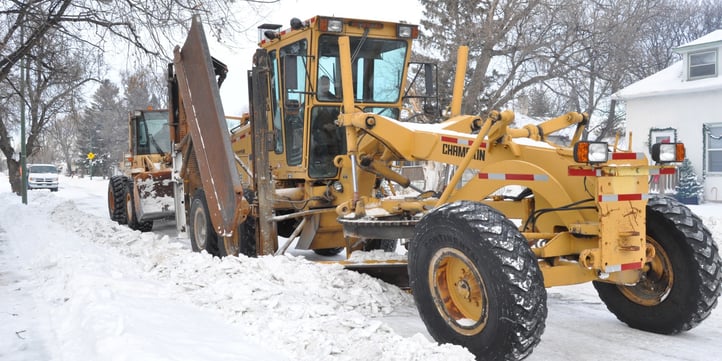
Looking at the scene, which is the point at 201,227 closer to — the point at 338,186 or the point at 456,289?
the point at 338,186

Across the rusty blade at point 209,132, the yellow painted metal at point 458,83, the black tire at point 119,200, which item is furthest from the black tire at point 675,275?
the black tire at point 119,200

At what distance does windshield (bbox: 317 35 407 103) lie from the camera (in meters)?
7.58

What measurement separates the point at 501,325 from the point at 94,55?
33.2 feet

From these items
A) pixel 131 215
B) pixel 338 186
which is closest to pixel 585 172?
pixel 338 186

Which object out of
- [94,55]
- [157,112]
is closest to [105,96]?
[157,112]

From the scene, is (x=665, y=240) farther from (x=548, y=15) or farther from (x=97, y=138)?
(x=97, y=138)

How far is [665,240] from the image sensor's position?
16.3 ft

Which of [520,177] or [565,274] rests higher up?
[520,177]

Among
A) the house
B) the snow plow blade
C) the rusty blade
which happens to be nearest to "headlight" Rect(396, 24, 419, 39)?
the rusty blade

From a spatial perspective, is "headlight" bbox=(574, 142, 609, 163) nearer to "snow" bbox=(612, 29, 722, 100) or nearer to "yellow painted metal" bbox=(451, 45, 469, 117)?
"yellow painted metal" bbox=(451, 45, 469, 117)

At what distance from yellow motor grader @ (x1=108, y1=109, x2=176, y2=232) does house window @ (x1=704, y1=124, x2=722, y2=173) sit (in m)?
15.7

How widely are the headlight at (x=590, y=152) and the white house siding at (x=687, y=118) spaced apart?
1770 centimetres

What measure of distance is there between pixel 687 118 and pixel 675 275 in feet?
57.9

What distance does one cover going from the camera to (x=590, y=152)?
13.8 ft
